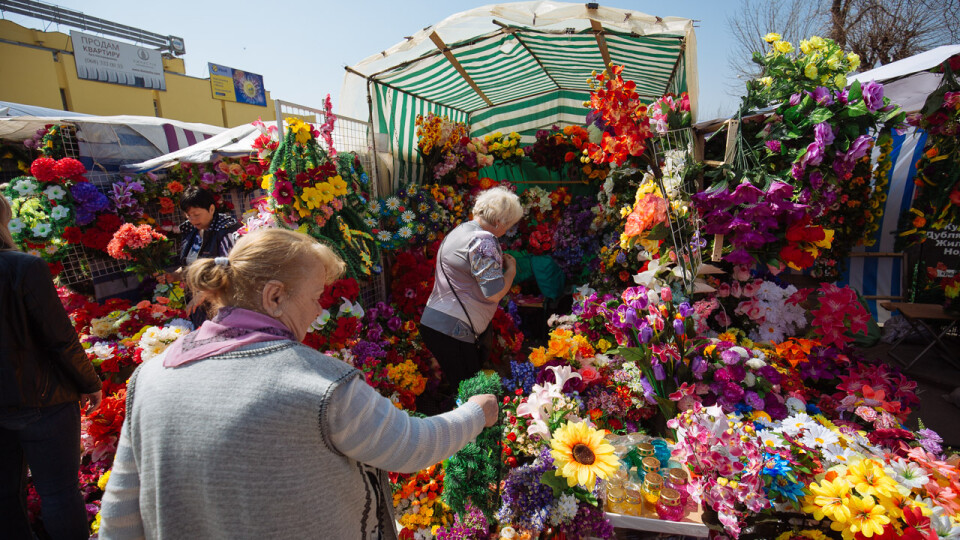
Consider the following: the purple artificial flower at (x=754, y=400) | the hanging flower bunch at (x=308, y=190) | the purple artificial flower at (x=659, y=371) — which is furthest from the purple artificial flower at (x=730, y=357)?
the hanging flower bunch at (x=308, y=190)

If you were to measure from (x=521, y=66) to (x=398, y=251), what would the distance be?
219 cm

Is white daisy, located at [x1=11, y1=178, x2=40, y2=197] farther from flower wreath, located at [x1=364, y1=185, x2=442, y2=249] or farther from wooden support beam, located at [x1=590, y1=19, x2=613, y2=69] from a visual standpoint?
wooden support beam, located at [x1=590, y1=19, x2=613, y2=69]

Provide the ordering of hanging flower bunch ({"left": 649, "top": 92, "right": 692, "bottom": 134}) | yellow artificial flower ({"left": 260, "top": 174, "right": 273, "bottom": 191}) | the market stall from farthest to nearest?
yellow artificial flower ({"left": 260, "top": 174, "right": 273, "bottom": 191})
hanging flower bunch ({"left": 649, "top": 92, "right": 692, "bottom": 134})
the market stall

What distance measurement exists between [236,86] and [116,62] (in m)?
5.55

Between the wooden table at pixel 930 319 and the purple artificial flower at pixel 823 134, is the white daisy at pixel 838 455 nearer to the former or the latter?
the purple artificial flower at pixel 823 134

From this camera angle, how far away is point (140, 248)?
12.4ft

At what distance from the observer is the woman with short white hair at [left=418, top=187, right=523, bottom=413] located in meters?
2.35

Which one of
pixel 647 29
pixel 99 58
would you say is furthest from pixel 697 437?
pixel 99 58

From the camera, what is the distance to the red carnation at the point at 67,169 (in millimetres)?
3529

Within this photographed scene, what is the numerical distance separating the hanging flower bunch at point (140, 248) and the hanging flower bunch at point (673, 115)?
4.23 m

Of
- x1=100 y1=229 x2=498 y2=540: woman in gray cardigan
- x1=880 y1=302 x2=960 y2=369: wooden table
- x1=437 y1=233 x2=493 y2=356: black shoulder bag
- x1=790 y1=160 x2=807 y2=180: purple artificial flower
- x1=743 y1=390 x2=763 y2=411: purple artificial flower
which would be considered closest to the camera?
x1=100 y1=229 x2=498 y2=540: woman in gray cardigan

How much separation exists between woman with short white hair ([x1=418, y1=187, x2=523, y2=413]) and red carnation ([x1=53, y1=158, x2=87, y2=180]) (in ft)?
11.7

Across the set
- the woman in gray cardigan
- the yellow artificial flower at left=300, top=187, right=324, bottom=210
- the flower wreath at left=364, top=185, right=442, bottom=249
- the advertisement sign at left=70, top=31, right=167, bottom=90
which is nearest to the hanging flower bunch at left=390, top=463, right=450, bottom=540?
the woman in gray cardigan

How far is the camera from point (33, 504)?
2160mm
